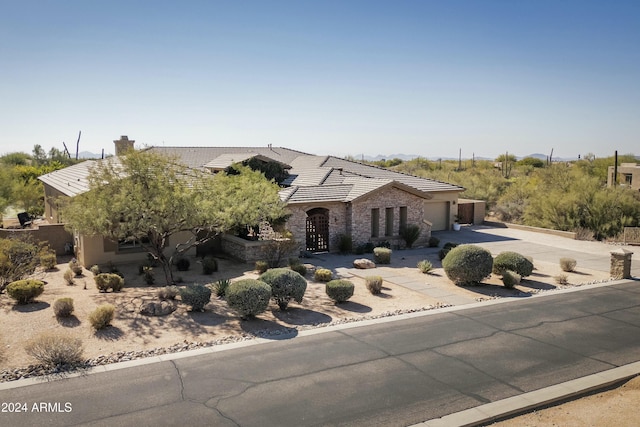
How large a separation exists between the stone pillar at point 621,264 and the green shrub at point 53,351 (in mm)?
20325

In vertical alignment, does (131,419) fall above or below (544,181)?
below

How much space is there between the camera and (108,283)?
18.1 metres

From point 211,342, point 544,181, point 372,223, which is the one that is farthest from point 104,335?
point 544,181

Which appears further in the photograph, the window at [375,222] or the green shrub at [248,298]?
the window at [375,222]

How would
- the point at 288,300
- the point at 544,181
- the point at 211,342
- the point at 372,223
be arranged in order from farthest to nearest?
the point at 544,181 → the point at 372,223 → the point at 288,300 → the point at 211,342

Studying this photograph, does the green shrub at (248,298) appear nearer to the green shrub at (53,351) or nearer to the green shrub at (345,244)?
the green shrub at (53,351)

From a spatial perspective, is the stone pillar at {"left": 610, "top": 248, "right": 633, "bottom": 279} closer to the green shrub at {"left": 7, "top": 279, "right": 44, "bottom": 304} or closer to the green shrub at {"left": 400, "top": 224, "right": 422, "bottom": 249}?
the green shrub at {"left": 400, "top": 224, "right": 422, "bottom": 249}

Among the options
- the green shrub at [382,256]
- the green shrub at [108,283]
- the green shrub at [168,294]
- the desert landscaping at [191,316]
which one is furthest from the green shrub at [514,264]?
the green shrub at [108,283]

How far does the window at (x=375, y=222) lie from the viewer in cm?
2853

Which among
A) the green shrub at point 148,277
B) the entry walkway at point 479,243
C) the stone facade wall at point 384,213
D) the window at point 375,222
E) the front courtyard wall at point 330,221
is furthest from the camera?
the window at point 375,222

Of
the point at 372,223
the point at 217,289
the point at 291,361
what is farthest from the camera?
the point at 372,223

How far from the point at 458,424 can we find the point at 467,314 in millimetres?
7340

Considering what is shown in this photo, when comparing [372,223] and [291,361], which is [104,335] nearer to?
[291,361]

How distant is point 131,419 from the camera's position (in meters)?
9.48
